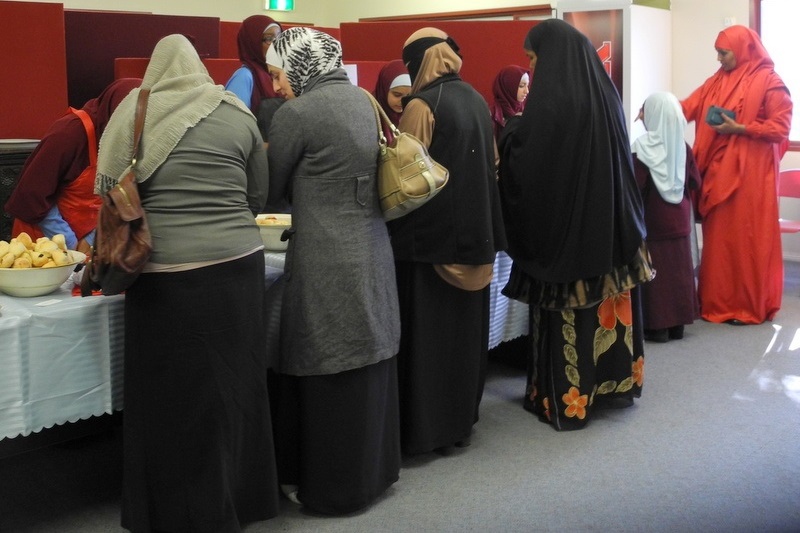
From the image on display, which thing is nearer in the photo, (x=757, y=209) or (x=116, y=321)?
(x=116, y=321)

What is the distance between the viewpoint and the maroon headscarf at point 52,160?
285 centimetres

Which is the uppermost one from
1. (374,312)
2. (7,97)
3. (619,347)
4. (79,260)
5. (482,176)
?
(7,97)

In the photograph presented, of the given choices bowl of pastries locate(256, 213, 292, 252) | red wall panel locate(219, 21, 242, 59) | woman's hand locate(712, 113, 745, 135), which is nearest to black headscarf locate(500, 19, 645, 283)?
bowl of pastries locate(256, 213, 292, 252)

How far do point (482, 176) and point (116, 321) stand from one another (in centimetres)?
125

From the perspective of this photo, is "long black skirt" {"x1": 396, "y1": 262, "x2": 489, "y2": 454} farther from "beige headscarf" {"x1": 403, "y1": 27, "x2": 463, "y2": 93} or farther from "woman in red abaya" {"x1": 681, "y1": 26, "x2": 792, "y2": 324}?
"woman in red abaya" {"x1": 681, "y1": 26, "x2": 792, "y2": 324}

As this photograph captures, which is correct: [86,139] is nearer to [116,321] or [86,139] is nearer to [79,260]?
[79,260]

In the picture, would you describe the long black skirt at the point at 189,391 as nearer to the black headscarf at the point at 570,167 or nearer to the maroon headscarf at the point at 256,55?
the black headscarf at the point at 570,167

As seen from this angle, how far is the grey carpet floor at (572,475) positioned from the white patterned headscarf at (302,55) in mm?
A: 1310

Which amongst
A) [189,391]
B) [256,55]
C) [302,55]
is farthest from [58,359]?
[256,55]

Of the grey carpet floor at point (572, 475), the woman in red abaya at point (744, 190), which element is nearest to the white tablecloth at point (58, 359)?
the grey carpet floor at point (572, 475)

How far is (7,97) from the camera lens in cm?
379

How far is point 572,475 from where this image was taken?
2.99m

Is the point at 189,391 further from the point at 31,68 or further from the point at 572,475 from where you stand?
the point at 31,68

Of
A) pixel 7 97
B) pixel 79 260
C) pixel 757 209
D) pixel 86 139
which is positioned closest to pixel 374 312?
pixel 79 260
